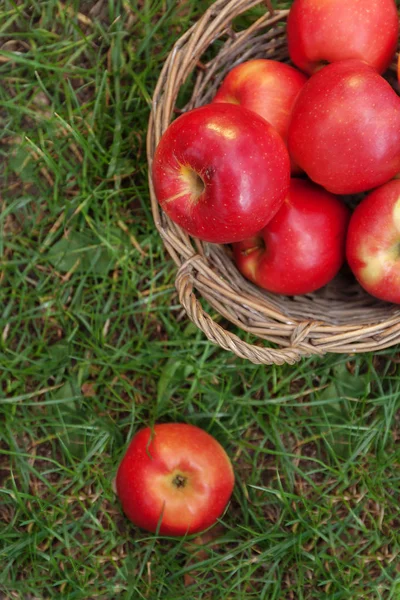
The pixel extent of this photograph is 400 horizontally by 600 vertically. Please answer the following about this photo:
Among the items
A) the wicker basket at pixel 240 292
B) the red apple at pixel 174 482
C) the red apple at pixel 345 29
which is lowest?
the red apple at pixel 174 482

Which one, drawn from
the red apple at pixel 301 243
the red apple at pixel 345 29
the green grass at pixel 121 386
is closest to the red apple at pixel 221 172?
the red apple at pixel 301 243

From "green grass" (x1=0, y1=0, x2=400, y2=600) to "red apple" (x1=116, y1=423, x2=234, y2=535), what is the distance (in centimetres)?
13

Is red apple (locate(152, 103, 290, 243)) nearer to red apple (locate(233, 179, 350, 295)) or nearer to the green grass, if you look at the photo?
red apple (locate(233, 179, 350, 295))

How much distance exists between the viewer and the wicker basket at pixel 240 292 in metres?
1.43

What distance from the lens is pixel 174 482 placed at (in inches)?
61.1

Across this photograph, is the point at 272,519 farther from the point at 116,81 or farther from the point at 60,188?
the point at 116,81

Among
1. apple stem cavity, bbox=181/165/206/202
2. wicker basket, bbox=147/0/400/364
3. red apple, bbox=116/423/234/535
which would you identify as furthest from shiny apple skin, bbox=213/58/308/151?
red apple, bbox=116/423/234/535

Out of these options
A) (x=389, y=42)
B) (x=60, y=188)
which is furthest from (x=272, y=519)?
(x=389, y=42)

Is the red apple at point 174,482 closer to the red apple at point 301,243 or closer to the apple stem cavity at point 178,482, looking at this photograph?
the apple stem cavity at point 178,482

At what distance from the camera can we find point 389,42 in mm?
1438

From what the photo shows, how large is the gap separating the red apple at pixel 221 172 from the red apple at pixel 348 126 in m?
0.08

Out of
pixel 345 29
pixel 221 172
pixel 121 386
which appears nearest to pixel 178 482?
pixel 121 386

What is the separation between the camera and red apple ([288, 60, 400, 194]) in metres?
1.32

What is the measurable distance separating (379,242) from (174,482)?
738mm
